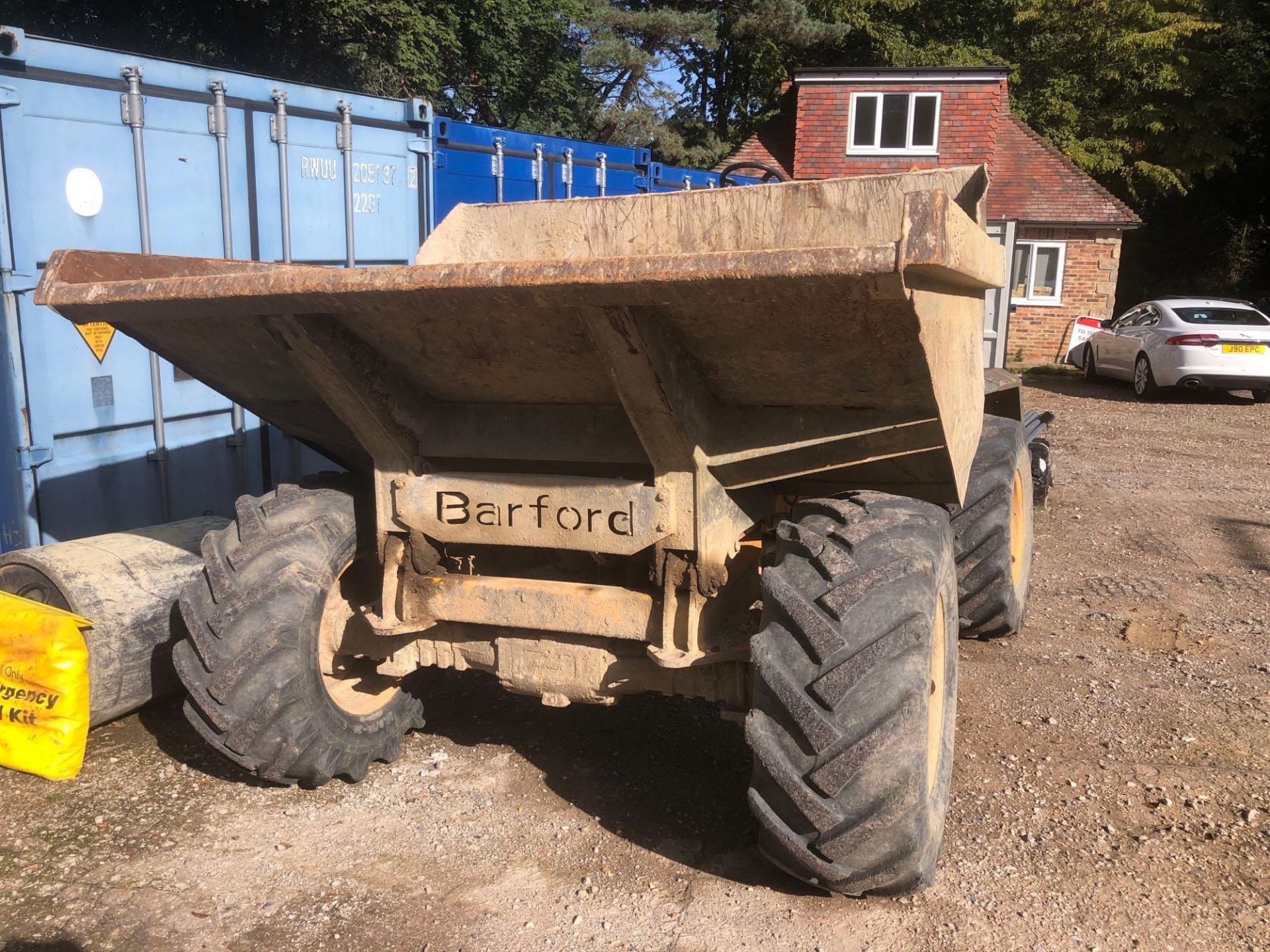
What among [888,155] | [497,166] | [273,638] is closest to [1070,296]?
[888,155]

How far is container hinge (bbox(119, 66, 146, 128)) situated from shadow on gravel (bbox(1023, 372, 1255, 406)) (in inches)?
515

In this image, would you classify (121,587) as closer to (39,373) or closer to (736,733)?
(39,373)

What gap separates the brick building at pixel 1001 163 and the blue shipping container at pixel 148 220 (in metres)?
16.0

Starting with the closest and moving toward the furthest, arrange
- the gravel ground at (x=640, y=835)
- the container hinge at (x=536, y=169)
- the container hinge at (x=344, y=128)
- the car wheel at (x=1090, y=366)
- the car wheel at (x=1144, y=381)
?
the gravel ground at (x=640, y=835), the container hinge at (x=344, y=128), the container hinge at (x=536, y=169), the car wheel at (x=1144, y=381), the car wheel at (x=1090, y=366)

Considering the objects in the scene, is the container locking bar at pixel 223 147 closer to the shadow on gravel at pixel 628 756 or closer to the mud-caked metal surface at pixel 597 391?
the mud-caked metal surface at pixel 597 391

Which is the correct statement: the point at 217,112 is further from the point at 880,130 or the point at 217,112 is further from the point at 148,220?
the point at 880,130

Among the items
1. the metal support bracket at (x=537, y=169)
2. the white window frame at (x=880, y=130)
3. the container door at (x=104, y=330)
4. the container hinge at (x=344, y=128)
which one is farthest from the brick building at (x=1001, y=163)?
the container door at (x=104, y=330)

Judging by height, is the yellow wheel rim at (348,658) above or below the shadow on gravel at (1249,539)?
above

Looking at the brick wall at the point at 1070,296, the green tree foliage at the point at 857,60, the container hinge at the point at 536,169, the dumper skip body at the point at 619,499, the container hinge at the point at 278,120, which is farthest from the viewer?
the green tree foliage at the point at 857,60

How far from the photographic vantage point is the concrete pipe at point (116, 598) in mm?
4098

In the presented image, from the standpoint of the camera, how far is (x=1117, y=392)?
16.7 metres

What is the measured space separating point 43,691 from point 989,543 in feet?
12.1

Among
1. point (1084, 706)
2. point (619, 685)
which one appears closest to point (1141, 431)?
point (1084, 706)

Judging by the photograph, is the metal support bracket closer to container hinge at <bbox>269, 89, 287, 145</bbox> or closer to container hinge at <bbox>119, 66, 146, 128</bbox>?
container hinge at <bbox>269, 89, 287, 145</bbox>
